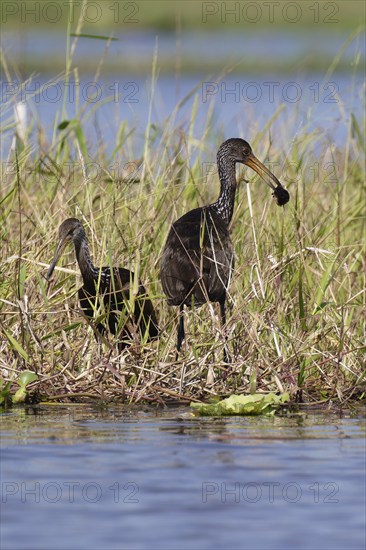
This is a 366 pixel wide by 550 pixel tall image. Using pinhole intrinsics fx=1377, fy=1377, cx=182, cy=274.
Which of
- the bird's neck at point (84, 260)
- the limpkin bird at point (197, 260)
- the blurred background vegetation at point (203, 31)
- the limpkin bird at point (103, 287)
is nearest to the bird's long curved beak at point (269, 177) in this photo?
the limpkin bird at point (197, 260)

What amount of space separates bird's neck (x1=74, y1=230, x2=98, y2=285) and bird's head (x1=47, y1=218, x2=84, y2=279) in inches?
1.7

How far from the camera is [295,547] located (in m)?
4.71

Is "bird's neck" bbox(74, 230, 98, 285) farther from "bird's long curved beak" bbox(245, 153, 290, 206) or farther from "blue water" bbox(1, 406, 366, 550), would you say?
"blue water" bbox(1, 406, 366, 550)

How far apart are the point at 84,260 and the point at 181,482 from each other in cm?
322

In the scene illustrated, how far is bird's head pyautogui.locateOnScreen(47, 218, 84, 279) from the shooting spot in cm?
825

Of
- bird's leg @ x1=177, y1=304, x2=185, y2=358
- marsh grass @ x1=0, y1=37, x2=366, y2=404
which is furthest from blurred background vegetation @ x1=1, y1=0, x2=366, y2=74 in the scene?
bird's leg @ x1=177, y1=304, x2=185, y2=358

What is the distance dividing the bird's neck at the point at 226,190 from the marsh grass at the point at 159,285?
180 mm

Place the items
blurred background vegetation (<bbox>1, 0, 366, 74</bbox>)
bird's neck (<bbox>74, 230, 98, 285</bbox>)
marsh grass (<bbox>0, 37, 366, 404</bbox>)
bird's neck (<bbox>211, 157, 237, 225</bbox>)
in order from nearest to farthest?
marsh grass (<bbox>0, 37, 366, 404</bbox>) → bird's neck (<bbox>74, 230, 98, 285</bbox>) → bird's neck (<bbox>211, 157, 237, 225</bbox>) → blurred background vegetation (<bbox>1, 0, 366, 74</bbox>)

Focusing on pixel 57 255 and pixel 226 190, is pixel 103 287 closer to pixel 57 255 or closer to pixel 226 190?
pixel 57 255

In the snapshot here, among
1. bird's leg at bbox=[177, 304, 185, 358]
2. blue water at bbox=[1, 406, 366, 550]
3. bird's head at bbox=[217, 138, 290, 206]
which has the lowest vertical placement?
blue water at bbox=[1, 406, 366, 550]

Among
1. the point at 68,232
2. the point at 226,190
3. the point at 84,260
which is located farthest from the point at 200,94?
the point at 68,232

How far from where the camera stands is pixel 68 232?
27.5ft

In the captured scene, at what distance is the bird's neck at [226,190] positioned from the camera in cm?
919

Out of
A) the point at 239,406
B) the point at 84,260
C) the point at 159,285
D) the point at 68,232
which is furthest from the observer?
the point at 159,285
